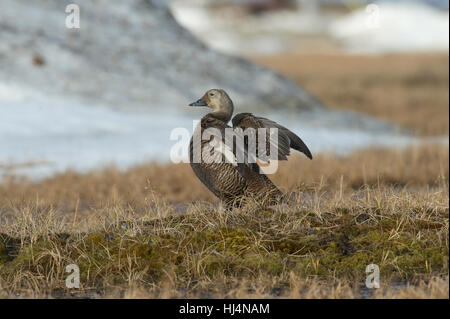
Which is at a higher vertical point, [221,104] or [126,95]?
[126,95]

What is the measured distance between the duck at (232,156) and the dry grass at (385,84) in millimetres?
13840

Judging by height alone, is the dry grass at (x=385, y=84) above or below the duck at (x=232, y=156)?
above

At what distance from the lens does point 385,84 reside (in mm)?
33969

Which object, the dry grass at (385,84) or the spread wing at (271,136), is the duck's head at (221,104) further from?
the dry grass at (385,84)

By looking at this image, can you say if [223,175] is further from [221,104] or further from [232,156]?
[221,104]

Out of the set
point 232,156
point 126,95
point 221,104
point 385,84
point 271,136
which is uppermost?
point 385,84

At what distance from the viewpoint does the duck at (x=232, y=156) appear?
6.79 m

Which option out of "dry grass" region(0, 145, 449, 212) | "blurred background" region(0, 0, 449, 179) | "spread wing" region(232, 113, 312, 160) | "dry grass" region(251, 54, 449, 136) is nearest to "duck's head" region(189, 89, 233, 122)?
"spread wing" region(232, 113, 312, 160)

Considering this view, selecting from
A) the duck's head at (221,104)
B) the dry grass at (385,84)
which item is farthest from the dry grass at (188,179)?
the dry grass at (385,84)

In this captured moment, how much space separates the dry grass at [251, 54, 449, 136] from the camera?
2552 centimetres

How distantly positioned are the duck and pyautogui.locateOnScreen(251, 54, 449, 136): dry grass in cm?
1384

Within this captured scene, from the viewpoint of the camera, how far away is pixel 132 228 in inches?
265

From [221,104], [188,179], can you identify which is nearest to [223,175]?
[221,104]

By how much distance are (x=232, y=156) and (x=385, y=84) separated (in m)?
28.2
